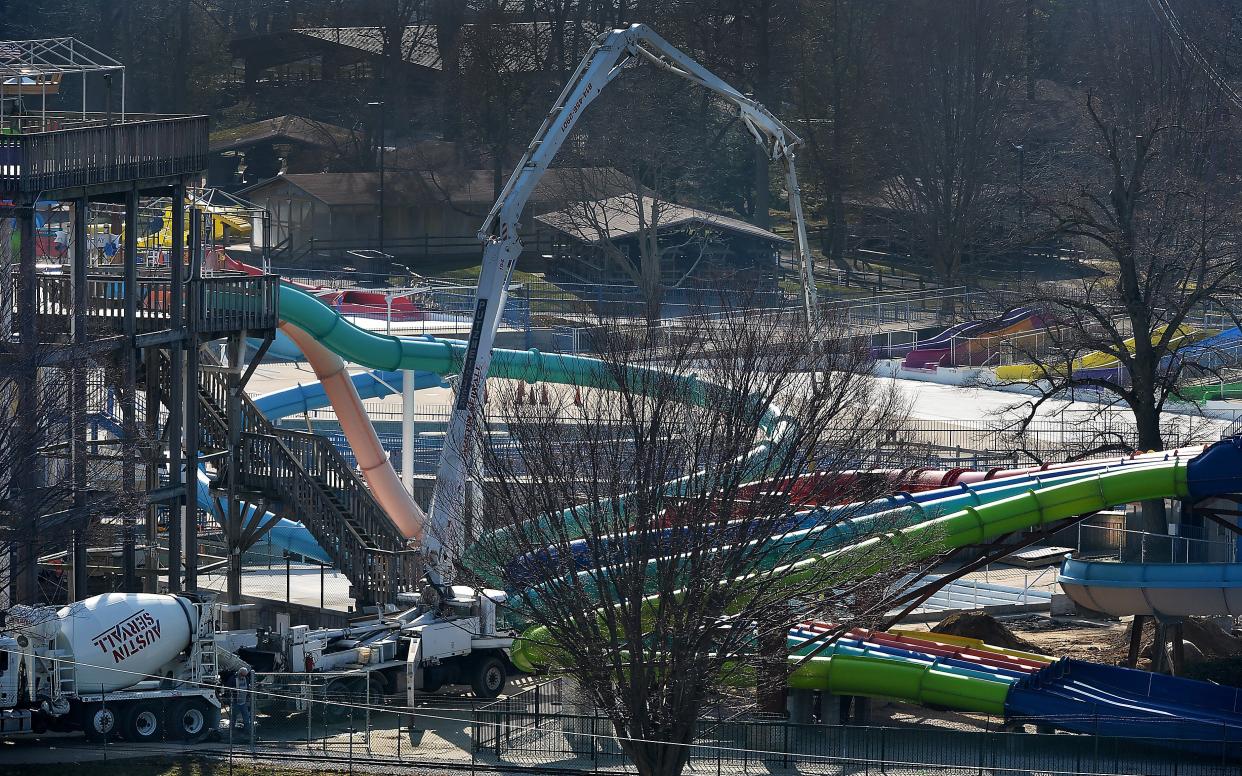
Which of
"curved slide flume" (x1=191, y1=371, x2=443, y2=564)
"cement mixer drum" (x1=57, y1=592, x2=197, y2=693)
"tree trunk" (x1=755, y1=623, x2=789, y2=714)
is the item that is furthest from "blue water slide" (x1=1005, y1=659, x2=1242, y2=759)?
"curved slide flume" (x1=191, y1=371, x2=443, y2=564)

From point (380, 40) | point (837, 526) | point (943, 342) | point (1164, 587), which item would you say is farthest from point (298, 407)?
point (380, 40)

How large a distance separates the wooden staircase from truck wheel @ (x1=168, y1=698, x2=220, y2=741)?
5.87 metres

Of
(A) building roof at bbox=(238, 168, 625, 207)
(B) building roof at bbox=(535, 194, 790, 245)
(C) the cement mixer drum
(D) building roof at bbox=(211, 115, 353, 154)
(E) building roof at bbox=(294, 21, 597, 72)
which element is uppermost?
(E) building roof at bbox=(294, 21, 597, 72)

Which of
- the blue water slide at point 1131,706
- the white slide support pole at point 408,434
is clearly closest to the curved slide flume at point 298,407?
the white slide support pole at point 408,434

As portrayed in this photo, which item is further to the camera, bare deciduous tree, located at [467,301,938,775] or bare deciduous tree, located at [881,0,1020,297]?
bare deciduous tree, located at [881,0,1020,297]

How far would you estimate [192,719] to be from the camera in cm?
2566

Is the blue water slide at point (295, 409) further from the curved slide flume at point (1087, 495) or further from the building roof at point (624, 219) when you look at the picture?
the building roof at point (624, 219)

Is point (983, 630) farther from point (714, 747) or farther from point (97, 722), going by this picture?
point (97, 722)

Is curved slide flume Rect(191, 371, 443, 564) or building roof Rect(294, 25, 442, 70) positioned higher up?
building roof Rect(294, 25, 442, 70)

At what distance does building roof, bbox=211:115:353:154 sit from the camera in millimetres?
96500

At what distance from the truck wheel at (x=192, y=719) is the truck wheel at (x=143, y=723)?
6.7 inches

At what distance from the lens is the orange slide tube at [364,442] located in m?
35.2

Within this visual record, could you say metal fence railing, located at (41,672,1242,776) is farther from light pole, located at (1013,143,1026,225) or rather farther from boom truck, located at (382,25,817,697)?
light pole, located at (1013,143,1026,225)

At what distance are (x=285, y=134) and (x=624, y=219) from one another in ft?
73.6
